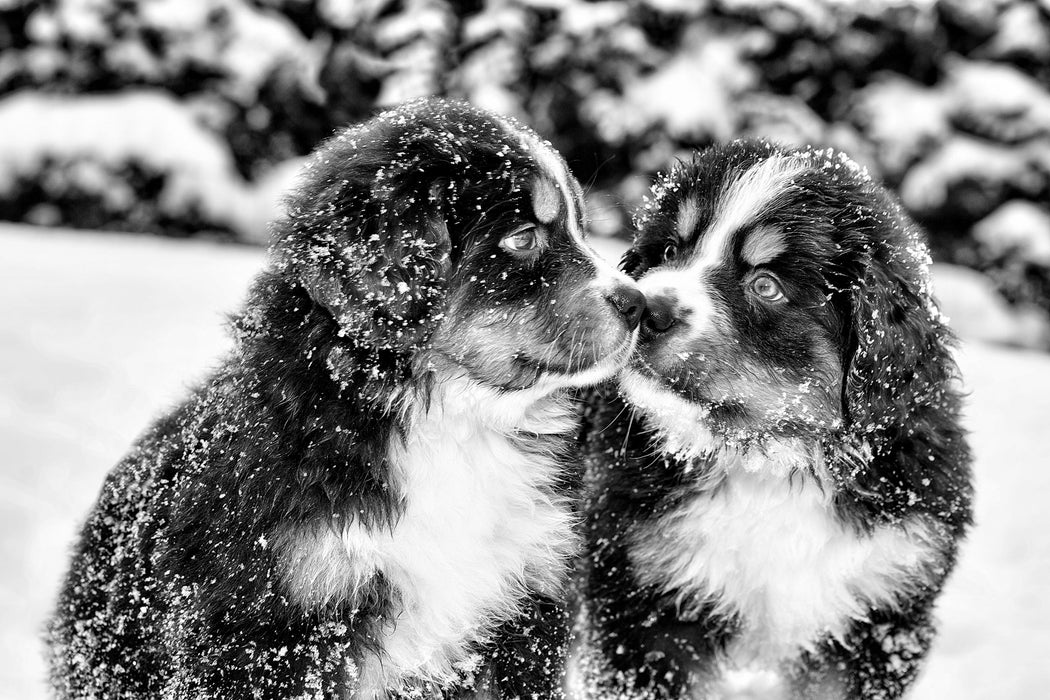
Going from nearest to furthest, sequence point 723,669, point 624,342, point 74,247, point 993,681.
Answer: point 624,342 → point 723,669 → point 993,681 → point 74,247

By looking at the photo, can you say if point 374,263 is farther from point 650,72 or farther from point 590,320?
point 650,72

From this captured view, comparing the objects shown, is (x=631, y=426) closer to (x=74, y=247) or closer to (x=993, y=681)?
(x=993, y=681)

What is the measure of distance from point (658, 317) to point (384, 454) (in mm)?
879

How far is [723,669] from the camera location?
10.8ft

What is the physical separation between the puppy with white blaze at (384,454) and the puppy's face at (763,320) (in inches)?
9.1

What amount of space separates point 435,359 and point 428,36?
5.82 m

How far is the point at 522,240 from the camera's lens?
9.23 ft

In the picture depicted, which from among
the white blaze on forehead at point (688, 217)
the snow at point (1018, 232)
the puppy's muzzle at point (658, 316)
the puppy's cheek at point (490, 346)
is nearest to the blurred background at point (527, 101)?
the snow at point (1018, 232)

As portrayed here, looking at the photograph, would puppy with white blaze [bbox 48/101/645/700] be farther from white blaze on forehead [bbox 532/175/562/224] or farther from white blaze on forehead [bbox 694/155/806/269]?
white blaze on forehead [bbox 694/155/806/269]

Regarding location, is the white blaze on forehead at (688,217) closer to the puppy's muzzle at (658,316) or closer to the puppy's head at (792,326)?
the puppy's head at (792,326)

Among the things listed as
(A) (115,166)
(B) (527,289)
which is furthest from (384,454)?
(A) (115,166)

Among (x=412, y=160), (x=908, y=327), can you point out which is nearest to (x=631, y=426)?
(x=908, y=327)

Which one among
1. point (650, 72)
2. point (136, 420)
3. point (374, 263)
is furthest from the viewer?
point (650, 72)

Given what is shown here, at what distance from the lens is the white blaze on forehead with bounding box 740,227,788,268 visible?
3117 millimetres
